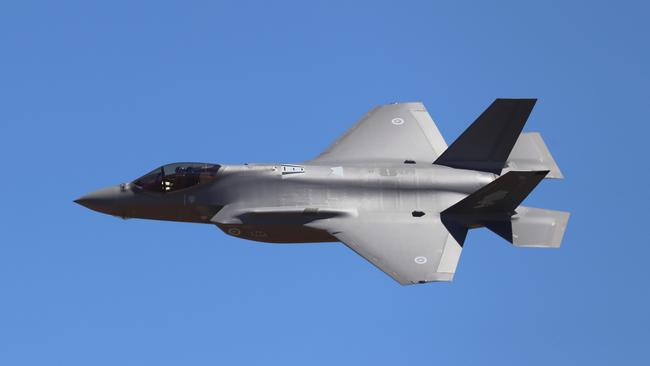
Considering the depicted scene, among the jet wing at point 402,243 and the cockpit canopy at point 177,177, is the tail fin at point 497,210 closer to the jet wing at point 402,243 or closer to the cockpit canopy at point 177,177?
the jet wing at point 402,243

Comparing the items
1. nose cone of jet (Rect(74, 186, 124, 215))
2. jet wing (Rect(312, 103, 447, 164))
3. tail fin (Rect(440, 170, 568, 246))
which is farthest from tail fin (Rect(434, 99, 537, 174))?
nose cone of jet (Rect(74, 186, 124, 215))

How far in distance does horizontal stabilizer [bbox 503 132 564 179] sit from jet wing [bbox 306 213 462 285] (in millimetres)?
4393

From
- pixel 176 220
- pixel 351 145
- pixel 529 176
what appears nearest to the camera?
pixel 529 176

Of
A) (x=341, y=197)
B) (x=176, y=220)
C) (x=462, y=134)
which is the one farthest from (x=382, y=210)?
(x=176, y=220)

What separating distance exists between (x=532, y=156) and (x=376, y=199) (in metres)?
6.04

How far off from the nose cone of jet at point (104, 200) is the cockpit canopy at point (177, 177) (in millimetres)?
726

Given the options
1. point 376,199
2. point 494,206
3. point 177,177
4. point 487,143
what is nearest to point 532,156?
point 487,143

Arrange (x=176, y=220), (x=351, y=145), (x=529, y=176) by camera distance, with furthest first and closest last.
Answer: (x=351, y=145) < (x=176, y=220) < (x=529, y=176)

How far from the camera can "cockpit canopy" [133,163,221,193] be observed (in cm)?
3850

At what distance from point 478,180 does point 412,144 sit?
11.9 feet

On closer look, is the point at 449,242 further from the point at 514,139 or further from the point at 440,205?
the point at 514,139

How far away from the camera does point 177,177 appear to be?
127 ft

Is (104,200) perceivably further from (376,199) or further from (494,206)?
(494,206)

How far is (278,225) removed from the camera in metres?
37.5
